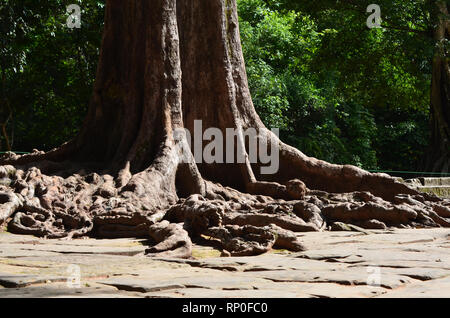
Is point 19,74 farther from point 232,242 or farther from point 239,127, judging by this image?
point 232,242

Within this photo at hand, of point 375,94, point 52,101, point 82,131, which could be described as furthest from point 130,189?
point 375,94

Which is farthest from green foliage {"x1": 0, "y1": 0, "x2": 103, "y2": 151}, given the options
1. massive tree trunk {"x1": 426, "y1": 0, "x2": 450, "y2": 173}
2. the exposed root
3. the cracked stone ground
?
the cracked stone ground

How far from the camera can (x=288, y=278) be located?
4.36m

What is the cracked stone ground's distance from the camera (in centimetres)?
375

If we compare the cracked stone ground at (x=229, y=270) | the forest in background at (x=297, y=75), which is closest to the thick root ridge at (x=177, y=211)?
the cracked stone ground at (x=229, y=270)

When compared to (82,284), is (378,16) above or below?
above

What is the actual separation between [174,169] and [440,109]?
39.2ft

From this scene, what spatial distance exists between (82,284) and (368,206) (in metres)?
5.48

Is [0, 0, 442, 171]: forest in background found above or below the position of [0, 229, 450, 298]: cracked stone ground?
above

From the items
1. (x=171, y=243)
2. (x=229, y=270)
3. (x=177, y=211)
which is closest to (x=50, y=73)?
(x=177, y=211)

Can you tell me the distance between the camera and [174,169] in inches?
382

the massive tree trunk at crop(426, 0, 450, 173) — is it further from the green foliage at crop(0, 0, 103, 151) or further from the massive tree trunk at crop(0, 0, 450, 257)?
the green foliage at crop(0, 0, 103, 151)

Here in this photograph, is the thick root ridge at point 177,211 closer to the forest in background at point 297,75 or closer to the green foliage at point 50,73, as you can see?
the forest in background at point 297,75

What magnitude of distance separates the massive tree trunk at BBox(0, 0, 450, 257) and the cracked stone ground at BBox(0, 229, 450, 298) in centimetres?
71
